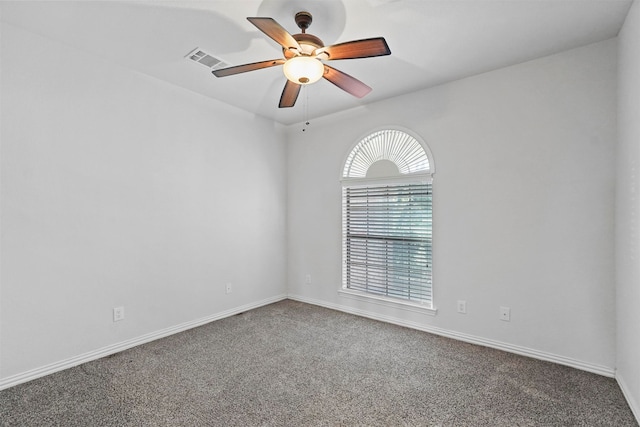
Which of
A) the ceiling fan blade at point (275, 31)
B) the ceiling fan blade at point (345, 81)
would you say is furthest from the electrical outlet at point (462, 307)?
the ceiling fan blade at point (275, 31)

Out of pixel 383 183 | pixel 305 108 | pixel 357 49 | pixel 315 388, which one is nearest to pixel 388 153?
pixel 383 183

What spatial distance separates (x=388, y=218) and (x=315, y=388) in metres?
2.07

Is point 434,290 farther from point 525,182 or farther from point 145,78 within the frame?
point 145,78

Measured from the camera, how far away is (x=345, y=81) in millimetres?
2297

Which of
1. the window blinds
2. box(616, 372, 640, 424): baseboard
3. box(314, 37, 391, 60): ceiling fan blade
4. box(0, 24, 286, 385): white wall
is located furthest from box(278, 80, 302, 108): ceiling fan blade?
box(616, 372, 640, 424): baseboard

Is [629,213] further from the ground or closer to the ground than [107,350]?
further from the ground

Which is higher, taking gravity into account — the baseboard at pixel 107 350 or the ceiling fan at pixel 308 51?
the ceiling fan at pixel 308 51

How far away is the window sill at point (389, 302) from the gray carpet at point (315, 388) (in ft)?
1.06

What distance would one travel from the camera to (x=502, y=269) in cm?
282

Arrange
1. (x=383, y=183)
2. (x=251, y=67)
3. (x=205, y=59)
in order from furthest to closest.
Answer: (x=383, y=183), (x=205, y=59), (x=251, y=67)

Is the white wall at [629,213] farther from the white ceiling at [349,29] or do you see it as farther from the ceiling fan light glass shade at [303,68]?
the ceiling fan light glass shade at [303,68]

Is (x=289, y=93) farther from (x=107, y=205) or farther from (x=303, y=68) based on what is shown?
(x=107, y=205)

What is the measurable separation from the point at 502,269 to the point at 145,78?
3894 mm

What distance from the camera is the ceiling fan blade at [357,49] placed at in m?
1.80
